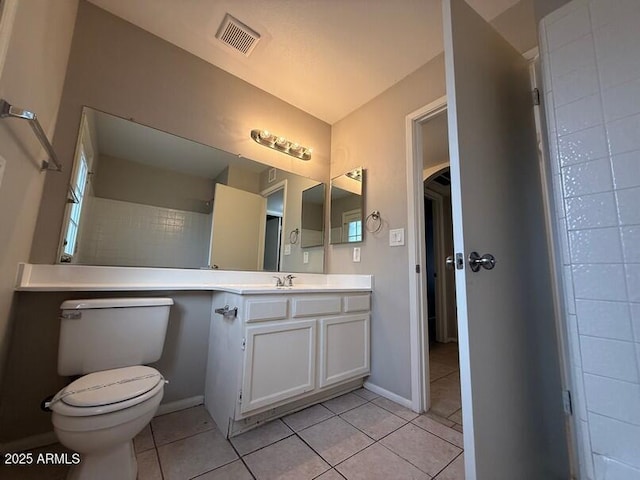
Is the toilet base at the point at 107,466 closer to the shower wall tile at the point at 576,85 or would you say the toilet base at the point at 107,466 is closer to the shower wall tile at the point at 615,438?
the shower wall tile at the point at 615,438

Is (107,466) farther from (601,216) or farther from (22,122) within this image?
(601,216)

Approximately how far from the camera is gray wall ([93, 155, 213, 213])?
1.54 meters

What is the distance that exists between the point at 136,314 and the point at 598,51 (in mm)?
2098

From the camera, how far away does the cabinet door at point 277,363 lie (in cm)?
137

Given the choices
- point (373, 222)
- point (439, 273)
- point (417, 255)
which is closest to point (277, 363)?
point (417, 255)

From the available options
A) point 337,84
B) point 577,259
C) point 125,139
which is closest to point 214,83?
point 125,139

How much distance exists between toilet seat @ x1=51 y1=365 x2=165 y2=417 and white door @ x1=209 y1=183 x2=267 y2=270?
0.82 metres

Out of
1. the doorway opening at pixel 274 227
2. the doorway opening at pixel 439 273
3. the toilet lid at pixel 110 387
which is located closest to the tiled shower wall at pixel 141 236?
the doorway opening at pixel 274 227

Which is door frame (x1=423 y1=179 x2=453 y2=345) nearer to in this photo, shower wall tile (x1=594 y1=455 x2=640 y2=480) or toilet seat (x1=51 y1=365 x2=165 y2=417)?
shower wall tile (x1=594 y1=455 x2=640 y2=480)

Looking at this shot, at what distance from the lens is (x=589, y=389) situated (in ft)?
2.26

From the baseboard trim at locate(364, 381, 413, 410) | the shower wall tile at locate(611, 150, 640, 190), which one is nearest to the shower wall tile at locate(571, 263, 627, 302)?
the shower wall tile at locate(611, 150, 640, 190)

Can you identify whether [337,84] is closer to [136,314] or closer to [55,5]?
[55,5]

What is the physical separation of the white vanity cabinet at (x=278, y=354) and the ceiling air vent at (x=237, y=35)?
1.70 meters

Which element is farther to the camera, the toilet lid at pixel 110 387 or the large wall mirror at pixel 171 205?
the large wall mirror at pixel 171 205
